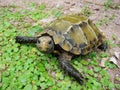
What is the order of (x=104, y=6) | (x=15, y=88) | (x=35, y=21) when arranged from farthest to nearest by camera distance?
(x=104, y=6) → (x=35, y=21) → (x=15, y=88)

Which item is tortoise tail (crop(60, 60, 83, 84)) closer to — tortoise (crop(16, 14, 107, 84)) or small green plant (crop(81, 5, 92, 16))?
tortoise (crop(16, 14, 107, 84))

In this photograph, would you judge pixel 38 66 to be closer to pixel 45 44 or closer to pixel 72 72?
pixel 45 44

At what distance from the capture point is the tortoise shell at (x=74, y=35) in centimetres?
360

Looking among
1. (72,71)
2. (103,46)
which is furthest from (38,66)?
(103,46)

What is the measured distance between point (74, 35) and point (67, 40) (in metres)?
0.19

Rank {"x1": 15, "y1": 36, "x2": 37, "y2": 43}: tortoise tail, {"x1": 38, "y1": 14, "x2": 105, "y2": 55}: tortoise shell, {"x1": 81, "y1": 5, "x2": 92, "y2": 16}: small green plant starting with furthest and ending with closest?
1. {"x1": 81, "y1": 5, "x2": 92, "y2": 16}: small green plant
2. {"x1": 15, "y1": 36, "x2": 37, "y2": 43}: tortoise tail
3. {"x1": 38, "y1": 14, "x2": 105, "y2": 55}: tortoise shell

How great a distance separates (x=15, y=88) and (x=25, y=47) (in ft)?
3.43

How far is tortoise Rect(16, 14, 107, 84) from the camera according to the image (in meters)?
3.45

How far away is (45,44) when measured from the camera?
342cm

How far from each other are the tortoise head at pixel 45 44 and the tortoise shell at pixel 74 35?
104 millimetres

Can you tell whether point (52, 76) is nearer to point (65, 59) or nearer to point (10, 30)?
point (65, 59)

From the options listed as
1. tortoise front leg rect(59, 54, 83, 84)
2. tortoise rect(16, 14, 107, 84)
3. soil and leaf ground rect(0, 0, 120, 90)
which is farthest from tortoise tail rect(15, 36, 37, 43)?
tortoise front leg rect(59, 54, 83, 84)

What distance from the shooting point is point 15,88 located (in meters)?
3.22

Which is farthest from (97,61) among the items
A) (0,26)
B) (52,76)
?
(0,26)
